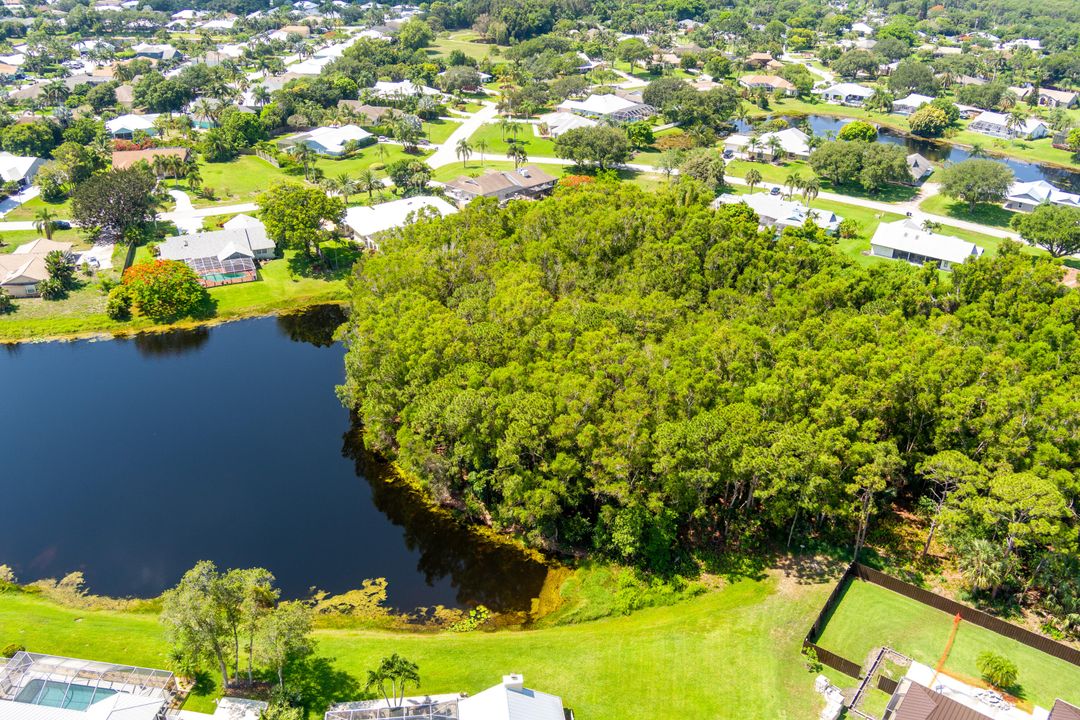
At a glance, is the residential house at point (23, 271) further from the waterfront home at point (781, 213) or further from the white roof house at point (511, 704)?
the waterfront home at point (781, 213)

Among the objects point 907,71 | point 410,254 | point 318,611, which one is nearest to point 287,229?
point 410,254

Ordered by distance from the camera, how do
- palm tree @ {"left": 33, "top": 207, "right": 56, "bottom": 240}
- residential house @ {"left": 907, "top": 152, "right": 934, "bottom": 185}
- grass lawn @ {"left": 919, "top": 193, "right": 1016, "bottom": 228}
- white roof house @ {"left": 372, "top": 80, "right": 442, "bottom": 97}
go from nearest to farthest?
palm tree @ {"left": 33, "top": 207, "right": 56, "bottom": 240} → grass lawn @ {"left": 919, "top": 193, "right": 1016, "bottom": 228} → residential house @ {"left": 907, "top": 152, "right": 934, "bottom": 185} → white roof house @ {"left": 372, "top": 80, "right": 442, "bottom": 97}

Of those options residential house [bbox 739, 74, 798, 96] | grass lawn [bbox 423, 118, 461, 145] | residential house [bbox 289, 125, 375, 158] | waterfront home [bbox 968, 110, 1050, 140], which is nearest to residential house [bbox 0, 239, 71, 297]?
residential house [bbox 289, 125, 375, 158]

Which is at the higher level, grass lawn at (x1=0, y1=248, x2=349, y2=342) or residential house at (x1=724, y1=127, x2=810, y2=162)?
residential house at (x1=724, y1=127, x2=810, y2=162)

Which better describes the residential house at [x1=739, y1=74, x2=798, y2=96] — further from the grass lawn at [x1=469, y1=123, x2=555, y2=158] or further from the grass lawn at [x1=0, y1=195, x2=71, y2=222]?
the grass lawn at [x1=0, y1=195, x2=71, y2=222]

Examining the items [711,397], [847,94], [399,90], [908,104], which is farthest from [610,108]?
[711,397]

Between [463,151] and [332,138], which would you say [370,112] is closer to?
[332,138]

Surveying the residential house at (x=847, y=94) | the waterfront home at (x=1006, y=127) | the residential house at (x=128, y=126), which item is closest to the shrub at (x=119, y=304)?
the residential house at (x=128, y=126)
